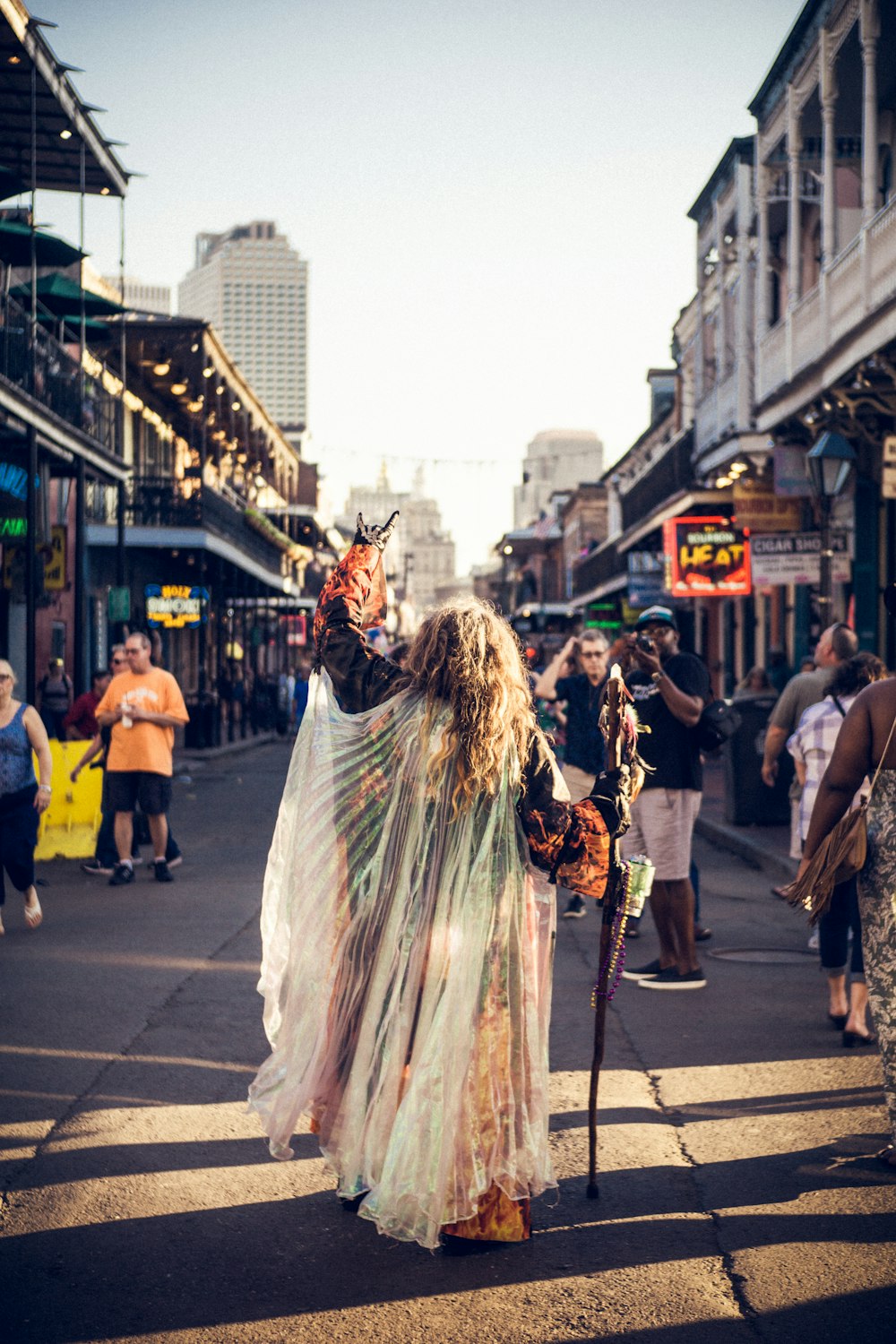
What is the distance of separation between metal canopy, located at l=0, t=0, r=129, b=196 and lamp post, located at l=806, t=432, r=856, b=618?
813cm

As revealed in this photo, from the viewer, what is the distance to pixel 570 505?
75.2 meters

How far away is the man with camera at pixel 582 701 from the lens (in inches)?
349

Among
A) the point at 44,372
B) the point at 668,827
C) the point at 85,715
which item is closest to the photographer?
the point at 668,827

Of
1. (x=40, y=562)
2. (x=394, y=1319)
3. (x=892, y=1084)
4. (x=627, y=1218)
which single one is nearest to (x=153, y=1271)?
(x=394, y=1319)

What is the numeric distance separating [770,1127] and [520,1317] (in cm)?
184

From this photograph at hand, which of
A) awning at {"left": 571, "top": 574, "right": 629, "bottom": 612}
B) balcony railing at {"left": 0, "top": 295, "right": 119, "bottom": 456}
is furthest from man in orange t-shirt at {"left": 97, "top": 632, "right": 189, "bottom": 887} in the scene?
awning at {"left": 571, "top": 574, "right": 629, "bottom": 612}

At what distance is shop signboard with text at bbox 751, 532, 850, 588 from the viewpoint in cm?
1566

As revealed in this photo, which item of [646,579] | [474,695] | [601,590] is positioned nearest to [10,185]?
[474,695]

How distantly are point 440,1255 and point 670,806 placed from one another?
12.5ft

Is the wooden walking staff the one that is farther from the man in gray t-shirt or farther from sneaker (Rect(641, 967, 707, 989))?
the man in gray t-shirt

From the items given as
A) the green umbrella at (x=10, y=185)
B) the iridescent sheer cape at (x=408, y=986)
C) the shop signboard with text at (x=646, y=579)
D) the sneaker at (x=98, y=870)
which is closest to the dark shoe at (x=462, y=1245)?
the iridescent sheer cape at (x=408, y=986)

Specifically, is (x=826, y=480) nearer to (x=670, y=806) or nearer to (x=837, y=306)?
(x=837, y=306)

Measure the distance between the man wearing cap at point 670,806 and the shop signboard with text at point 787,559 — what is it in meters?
8.53

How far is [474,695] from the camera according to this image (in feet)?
12.6
